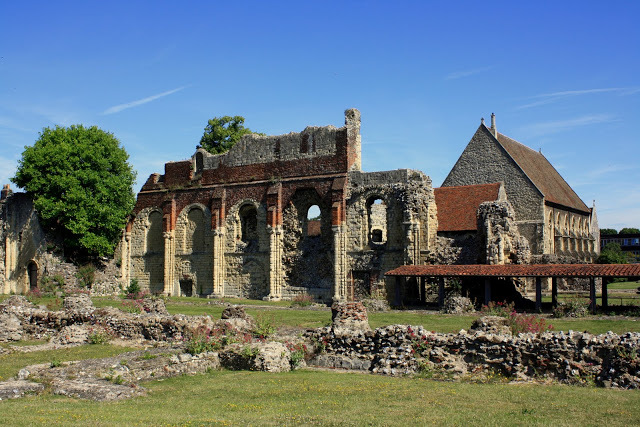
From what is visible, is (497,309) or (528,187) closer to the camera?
(497,309)

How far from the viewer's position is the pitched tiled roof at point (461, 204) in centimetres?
3262

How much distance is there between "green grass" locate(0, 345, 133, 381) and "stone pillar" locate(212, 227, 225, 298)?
1894cm

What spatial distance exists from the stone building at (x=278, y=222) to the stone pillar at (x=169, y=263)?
61 millimetres

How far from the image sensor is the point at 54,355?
14320mm

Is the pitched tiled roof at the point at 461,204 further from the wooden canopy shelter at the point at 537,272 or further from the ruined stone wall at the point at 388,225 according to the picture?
the wooden canopy shelter at the point at 537,272

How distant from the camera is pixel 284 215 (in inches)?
1307

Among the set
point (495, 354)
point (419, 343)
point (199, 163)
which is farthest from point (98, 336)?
point (199, 163)

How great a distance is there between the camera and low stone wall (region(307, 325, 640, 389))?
35.4 feet

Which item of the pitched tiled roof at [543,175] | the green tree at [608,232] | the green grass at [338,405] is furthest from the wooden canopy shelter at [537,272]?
the green tree at [608,232]

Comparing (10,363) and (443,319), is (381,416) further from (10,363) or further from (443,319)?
(443,319)

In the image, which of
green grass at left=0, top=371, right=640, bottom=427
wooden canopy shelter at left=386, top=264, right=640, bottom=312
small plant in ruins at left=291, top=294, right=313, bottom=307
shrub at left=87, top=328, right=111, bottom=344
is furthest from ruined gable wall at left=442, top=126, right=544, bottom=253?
green grass at left=0, top=371, right=640, bottom=427

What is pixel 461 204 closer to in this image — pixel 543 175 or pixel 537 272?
pixel 537 272

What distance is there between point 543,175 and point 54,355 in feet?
144

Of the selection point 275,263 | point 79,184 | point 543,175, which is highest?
point 543,175
